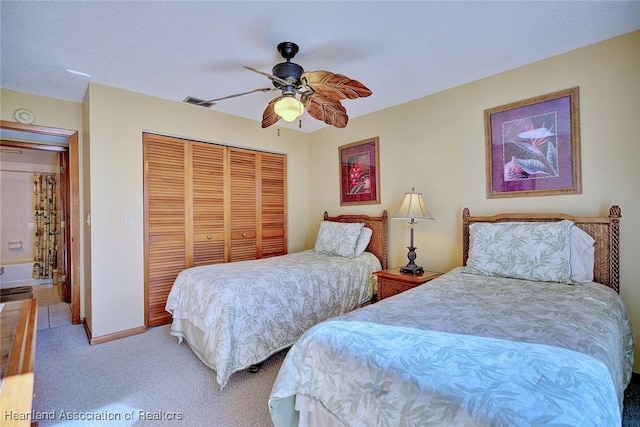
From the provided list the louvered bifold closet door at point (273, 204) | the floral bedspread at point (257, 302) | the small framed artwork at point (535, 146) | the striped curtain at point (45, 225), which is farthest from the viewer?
the striped curtain at point (45, 225)

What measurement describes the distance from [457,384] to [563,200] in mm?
2158

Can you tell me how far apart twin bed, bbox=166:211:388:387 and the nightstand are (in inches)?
12.2

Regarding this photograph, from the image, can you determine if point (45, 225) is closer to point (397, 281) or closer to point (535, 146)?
point (397, 281)

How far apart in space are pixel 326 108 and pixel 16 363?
2.27 meters

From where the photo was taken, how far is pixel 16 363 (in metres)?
1.07

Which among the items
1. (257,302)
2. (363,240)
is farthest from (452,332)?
(363,240)

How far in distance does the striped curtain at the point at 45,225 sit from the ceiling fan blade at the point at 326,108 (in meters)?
5.81

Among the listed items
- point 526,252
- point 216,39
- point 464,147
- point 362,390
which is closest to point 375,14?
point 216,39

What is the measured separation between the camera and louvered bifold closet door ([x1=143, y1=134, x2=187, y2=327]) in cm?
314

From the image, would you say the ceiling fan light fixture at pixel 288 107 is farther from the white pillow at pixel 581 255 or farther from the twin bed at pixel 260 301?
the white pillow at pixel 581 255

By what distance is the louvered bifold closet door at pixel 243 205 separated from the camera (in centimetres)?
380

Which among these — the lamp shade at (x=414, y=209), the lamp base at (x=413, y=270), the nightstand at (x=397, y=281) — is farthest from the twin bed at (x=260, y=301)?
the lamp shade at (x=414, y=209)

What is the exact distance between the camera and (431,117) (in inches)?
121

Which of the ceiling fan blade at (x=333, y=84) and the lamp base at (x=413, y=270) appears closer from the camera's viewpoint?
the ceiling fan blade at (x=333, y=84)
